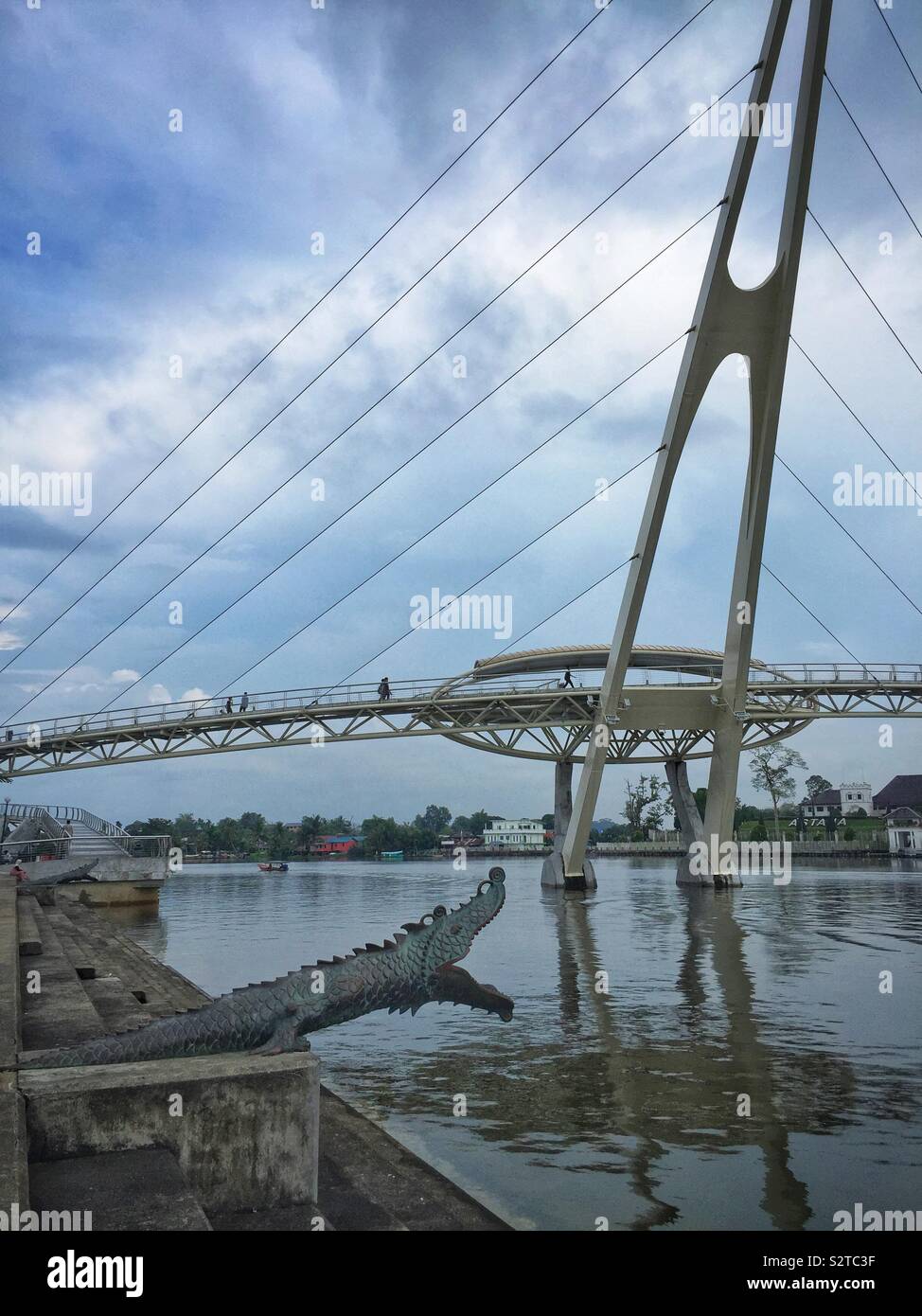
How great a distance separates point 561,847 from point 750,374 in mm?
23210

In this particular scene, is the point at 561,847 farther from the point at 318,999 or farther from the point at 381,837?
the point at 381,837

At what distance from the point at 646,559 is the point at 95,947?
2300cm

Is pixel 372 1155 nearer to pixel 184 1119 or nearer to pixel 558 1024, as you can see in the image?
pixel 184 1119

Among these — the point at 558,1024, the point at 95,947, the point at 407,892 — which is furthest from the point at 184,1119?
the point at 407,892

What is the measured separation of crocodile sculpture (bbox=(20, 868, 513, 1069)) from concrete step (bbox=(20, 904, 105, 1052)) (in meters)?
1.19

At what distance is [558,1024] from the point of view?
12.4 metres

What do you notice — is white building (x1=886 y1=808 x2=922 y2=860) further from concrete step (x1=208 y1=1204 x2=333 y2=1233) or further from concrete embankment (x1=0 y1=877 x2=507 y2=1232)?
concrete step (x1=208 y1=1204 x2=333 y2=1233)

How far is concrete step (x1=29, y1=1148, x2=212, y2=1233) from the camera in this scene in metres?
3.97

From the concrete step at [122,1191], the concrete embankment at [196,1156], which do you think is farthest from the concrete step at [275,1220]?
the concrete step at [122,1191]

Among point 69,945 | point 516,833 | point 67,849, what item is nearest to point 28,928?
point 69,945

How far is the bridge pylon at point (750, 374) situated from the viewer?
88.6ft

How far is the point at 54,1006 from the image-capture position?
917 cm

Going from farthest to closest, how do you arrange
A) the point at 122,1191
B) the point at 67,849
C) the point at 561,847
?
the point at 561,847, the point at 67,849, the point at 122,1191
